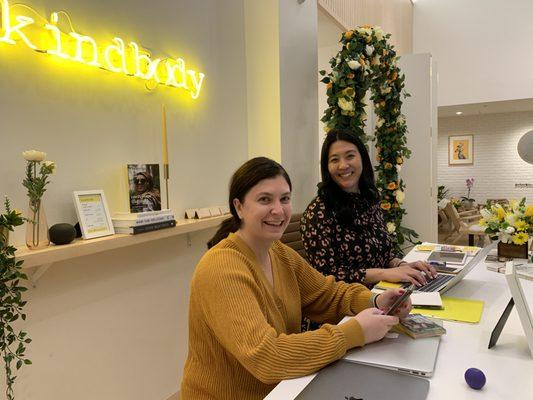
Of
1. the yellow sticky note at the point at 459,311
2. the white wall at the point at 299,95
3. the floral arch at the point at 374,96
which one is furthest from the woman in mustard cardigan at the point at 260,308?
the floral arch at the point at 374,96

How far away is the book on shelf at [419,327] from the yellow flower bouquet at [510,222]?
1070mm

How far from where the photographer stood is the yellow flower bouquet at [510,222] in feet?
6.89

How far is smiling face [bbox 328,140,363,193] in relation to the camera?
2.17 m

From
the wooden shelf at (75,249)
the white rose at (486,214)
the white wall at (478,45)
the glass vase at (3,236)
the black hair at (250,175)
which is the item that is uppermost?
the white wall at (478,45)

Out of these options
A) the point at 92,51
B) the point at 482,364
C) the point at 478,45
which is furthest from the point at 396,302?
the point at 478,45

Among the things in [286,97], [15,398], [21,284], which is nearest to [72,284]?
[21,284]

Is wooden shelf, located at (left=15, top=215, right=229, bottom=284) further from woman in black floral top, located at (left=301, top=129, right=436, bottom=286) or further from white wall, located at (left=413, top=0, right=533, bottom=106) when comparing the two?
white wall, located at (left=413, top=0, right=533, bottom=106)

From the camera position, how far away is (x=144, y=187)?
95.4 inches

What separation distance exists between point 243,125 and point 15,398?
7.29ft

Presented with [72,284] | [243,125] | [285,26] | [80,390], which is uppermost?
[285,26]

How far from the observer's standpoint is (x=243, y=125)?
10.7 feet

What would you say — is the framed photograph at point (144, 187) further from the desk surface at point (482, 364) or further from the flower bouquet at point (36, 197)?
the desk surface at point (482, 364)

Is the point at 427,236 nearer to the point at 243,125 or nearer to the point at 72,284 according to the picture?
the point at 243,125

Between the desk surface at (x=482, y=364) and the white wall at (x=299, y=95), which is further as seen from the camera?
the white wall at (x=299, y=95)
